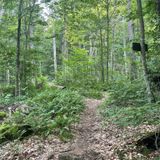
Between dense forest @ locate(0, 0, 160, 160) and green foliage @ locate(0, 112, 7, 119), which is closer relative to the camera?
dense forest @ locate(0, 0, 160, 160)

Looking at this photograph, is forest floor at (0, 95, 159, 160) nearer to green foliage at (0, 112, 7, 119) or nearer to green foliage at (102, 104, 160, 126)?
green foliage at (102, 104, 160, 126)

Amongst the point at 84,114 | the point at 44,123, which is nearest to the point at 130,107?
the point at 84,114

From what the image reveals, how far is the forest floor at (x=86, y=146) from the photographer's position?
683 cm

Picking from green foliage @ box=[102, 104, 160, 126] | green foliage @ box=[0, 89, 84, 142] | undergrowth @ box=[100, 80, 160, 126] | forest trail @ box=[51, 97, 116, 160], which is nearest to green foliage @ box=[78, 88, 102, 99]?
undergrowth @ box=[100, 80, 160, 126]

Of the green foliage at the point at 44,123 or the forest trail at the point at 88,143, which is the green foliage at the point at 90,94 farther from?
the forest trail at the point at 88,143

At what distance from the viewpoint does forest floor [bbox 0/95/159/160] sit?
6.83m

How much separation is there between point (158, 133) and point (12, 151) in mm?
A: 4127

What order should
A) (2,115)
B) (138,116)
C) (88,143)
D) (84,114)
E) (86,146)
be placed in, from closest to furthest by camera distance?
(86,146)
(88,143)
(138,116)
(84,114)
(2,115)

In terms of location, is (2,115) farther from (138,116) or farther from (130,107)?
(138,116)

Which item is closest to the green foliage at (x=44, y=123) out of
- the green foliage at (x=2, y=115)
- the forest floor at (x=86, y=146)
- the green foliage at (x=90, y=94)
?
the forest floor at (x=86, y=146)

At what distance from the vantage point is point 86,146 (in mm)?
7621

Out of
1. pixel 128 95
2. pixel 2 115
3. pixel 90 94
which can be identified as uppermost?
pixel 128 95

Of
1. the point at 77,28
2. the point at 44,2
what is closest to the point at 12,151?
the point at 44,2

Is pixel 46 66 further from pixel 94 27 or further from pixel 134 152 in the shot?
pixel 134 152
